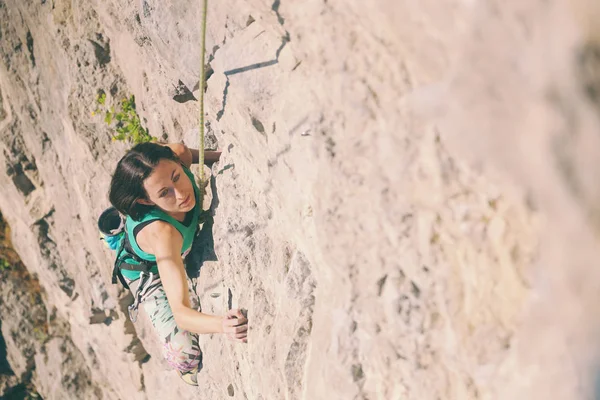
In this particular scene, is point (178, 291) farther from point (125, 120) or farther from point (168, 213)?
point (125, 120)

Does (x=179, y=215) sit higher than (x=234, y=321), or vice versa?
(x=179, y=215)

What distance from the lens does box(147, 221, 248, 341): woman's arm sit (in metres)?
2.41

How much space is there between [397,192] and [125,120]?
299 centimetres

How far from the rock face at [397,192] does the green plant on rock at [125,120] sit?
85 centimetres

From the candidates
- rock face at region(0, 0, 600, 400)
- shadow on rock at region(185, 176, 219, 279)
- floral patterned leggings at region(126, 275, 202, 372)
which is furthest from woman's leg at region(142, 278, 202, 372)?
shadow on rock at region(185, 176, 219, 279)

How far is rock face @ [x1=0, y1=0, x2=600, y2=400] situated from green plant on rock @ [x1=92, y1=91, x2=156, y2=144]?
0.85 meters

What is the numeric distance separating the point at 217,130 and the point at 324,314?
4.45 feet

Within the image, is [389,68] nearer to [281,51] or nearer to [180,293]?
[281,51]

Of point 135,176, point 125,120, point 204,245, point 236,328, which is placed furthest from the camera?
point 125,120

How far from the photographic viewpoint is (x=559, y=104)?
3.49 ft

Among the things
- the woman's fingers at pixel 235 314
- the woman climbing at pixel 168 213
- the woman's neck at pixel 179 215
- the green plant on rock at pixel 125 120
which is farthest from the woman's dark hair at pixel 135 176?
the green plant on rock at pixel 125 120

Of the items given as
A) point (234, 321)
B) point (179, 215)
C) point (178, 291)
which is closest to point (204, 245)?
point (179, 215)

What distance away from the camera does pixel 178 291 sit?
2564 millimetres

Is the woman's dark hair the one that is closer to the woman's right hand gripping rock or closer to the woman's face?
the woman's face
